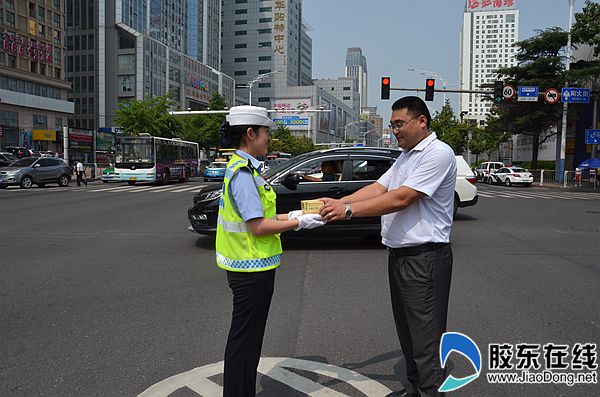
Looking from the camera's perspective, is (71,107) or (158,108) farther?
(71,107)

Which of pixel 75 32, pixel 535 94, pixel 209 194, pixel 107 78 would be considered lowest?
pixel 209 194

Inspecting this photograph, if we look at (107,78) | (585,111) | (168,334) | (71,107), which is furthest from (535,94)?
(107,78)

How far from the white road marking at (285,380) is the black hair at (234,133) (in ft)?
5.26

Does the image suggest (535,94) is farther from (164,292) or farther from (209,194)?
(164,292)

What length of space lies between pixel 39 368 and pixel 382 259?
16.6 feet

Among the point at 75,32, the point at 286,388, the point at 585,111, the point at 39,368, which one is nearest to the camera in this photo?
the point at 286,388

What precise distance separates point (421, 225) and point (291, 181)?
187 inches

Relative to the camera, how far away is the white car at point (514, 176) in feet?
105

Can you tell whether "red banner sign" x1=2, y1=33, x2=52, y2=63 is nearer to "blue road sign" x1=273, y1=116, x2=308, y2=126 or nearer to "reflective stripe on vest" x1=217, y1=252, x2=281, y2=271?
"reflective stripe on vest" x1=217, y1=252, x2=281, y2=271

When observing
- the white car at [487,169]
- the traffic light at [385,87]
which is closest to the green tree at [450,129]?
A: the white car at [487,169]

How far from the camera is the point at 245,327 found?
2646 millimetres

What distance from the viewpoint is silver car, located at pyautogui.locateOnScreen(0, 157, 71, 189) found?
2353 centimetres

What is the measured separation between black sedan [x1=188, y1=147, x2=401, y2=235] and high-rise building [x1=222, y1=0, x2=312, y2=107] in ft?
377

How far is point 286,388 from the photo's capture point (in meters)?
3.24
